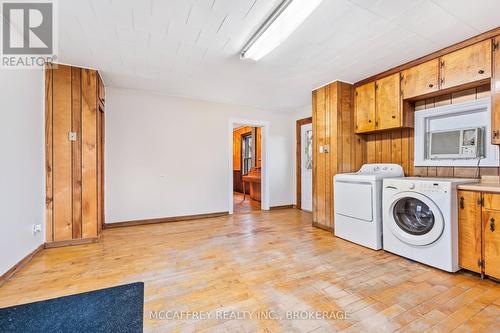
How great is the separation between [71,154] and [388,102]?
4291 millimetres

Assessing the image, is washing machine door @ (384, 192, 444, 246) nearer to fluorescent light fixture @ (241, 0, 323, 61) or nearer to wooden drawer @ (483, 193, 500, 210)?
wooden drawer @ (483, 193, 500, 210)

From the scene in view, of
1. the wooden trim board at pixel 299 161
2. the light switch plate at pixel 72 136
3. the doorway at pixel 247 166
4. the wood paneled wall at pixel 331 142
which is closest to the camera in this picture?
the light switch plate at pixel 72 136

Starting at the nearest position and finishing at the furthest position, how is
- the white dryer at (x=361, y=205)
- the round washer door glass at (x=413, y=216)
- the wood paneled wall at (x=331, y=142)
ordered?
the round washer door glass at (x=413, y=216) → the white dryer at (x=361, y=205) → the wood paneled wall at (x=331, y=142)

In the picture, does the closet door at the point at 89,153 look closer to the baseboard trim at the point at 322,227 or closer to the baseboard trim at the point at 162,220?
the baseboard trim at the point at 162,220

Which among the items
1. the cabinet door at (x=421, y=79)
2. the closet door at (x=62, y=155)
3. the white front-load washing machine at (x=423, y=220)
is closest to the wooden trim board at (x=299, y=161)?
the cabinet door at (x=421, y=79)

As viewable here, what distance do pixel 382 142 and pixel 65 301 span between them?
4.14 metres

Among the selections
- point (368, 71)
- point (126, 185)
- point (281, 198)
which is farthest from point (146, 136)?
point (368, 71)

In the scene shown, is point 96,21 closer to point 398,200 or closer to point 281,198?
point 398,200

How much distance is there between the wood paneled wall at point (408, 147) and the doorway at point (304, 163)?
5.09 ft

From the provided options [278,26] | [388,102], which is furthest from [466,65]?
[278,26]

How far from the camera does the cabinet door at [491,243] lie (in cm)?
200

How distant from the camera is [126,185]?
3938 mm

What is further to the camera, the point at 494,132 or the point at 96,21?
the point at 494,132

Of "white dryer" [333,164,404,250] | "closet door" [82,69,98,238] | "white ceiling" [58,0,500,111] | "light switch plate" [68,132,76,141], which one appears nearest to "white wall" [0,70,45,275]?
"light switch plate" [68,132,76,141]
